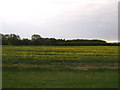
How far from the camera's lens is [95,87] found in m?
5.01

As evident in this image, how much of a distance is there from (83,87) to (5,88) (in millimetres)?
3175

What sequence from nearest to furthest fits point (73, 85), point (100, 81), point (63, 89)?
point (63, 89)
point (73, 85)
point (100, 81)

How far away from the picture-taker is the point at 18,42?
56469 millimetres

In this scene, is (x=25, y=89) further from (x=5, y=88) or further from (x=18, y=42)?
(x=18, y=42)

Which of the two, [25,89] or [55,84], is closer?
[25,89]

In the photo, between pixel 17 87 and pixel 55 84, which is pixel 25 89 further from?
pixel 55 84

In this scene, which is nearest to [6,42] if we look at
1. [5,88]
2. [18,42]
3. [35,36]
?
[18,42]

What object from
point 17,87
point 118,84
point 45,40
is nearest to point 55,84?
point 17,87

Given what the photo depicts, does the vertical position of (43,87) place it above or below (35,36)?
below

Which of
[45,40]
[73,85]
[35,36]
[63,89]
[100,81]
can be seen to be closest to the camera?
[63,89]

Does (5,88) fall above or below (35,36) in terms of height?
below

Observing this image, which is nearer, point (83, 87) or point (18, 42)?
point (83, 87)

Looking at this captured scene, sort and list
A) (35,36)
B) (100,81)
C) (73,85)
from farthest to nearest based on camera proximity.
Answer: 1. (35,36)
2. (100,81)
3. (73,85)

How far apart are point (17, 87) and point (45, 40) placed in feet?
A: 163
